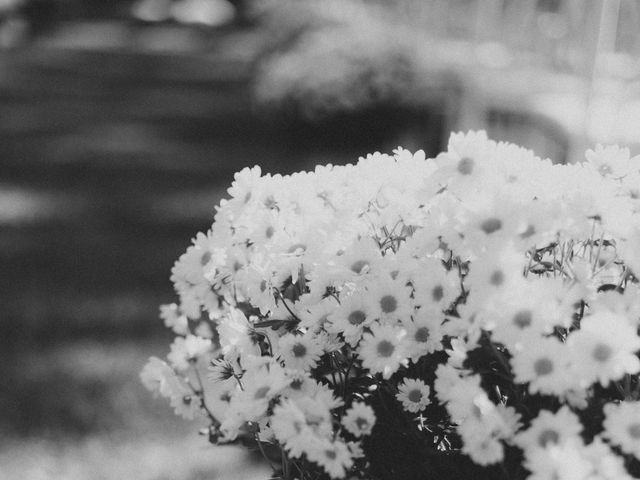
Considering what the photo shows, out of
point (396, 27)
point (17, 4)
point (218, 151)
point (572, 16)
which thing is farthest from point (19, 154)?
point (17, 4)

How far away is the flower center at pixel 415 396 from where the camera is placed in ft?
3.21

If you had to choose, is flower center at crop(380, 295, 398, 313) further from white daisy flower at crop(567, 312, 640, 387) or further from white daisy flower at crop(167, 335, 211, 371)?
white daisy flower at crop(167, 335, 211, 371)

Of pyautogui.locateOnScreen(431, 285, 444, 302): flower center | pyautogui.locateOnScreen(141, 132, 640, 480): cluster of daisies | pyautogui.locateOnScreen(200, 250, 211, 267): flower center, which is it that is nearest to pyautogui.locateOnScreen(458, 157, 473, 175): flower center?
pyautogui.locateOnScreen(141, 132, 640, 480): cluster of daisies

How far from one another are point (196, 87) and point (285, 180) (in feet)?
31.6

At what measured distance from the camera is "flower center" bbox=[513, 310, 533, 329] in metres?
0.82

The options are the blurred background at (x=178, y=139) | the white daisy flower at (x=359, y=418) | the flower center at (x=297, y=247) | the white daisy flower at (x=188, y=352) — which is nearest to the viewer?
the white daisy flower at (x=359, y=418)

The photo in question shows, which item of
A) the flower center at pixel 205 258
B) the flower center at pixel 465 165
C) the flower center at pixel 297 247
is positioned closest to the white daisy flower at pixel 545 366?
the flower center at pixel 465 165

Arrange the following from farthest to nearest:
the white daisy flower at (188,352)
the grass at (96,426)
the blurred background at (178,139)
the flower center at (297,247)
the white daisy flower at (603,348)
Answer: the blurred background at (178,139), the grass at (96,426), the white daisy flower at (188,352), the flower center at (297,247), the white daisy flower at (603,348)

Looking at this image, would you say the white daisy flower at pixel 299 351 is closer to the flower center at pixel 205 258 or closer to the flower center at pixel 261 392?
the flower center at pixel 261 392

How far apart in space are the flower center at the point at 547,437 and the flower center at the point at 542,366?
54mm

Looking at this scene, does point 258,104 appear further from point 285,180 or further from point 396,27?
point 285,180

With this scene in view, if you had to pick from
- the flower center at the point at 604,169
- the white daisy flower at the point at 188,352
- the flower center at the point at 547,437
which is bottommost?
the flower center at the point at 547,437

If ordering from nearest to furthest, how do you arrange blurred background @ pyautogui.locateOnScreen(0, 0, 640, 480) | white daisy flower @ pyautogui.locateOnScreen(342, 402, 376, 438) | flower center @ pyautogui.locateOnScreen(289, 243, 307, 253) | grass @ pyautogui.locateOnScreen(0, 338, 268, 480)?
white daisy flower @ pyautogui.locateOnScreen(342, 402, 376, 438) < flower center @ pyautogui.locateOnScreen(289, 243, 307, 253) < grass @ pyautogui.locateOnScreen(0, 338, 268, 480) < blurred background @ pyautogui.locateOnScreen(0, 0, 640, 480)

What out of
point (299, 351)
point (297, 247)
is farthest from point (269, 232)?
point (299, 351)
